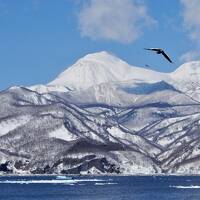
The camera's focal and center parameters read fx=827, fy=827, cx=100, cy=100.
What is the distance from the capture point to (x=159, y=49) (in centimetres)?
6762
